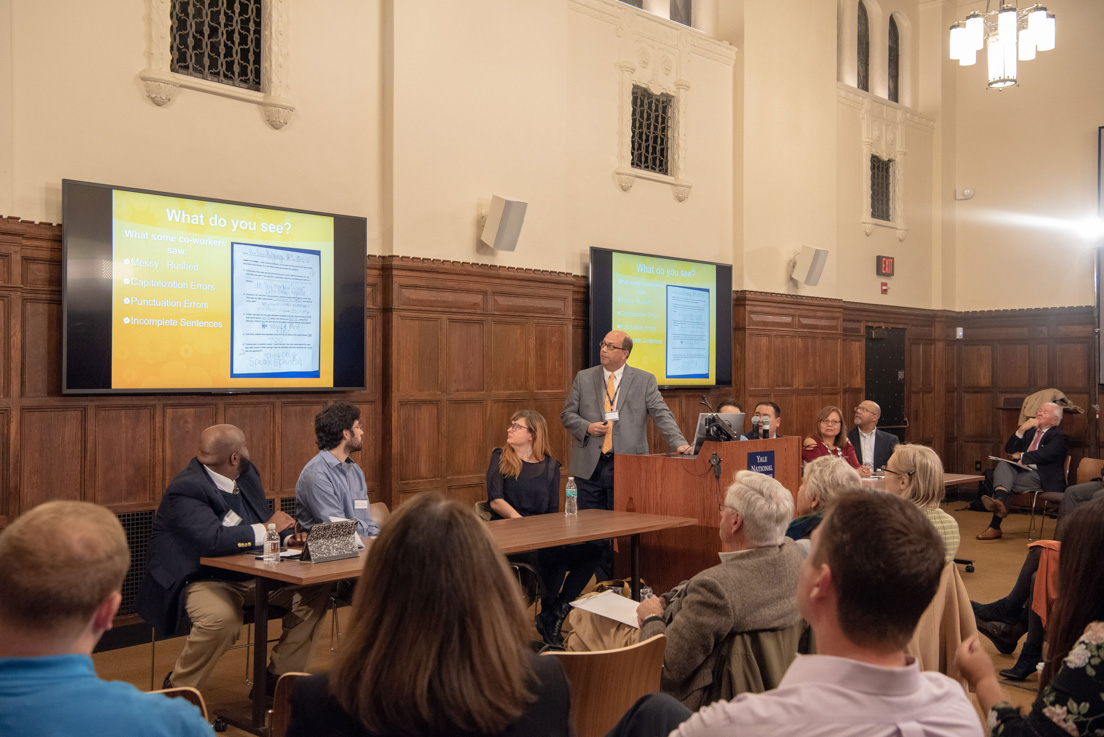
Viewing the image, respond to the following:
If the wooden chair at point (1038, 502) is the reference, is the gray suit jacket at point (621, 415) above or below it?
above

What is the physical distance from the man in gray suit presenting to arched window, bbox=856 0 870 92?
712 cm

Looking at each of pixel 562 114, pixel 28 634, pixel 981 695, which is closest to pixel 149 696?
pixel 28 634

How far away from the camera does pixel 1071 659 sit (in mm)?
1880

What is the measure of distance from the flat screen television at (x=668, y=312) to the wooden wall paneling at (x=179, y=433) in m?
3.50

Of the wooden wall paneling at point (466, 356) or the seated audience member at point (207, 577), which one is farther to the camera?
the wooden wall paneling at point (466, 356)

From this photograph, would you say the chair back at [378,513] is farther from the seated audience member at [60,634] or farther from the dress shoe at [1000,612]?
the seated audience member at [60,634]

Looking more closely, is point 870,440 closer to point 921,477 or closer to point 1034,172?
point 921,477

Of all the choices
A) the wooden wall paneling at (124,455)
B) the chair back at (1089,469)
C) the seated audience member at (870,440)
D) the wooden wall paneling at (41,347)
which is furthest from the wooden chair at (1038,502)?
the wooden wall paneling at (41,347)

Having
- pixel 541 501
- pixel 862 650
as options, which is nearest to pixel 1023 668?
pixel 541 501

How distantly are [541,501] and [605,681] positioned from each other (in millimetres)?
A: 3161

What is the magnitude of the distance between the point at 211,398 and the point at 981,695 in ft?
16.1

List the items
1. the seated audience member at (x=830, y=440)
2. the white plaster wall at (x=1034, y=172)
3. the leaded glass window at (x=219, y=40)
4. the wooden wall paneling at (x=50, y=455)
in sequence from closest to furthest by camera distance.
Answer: the wooden wall paneling at (x=50, y=455)
the leaded glass window at (x=219, y=40)
the seated audience member at (x=830, y=440)
the white plaster wall at (x=1034, y=172)

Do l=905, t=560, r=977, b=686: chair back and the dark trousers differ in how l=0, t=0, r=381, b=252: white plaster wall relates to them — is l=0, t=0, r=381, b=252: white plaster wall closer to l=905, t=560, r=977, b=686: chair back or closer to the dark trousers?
the dark trousers

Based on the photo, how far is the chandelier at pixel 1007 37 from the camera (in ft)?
23.7
